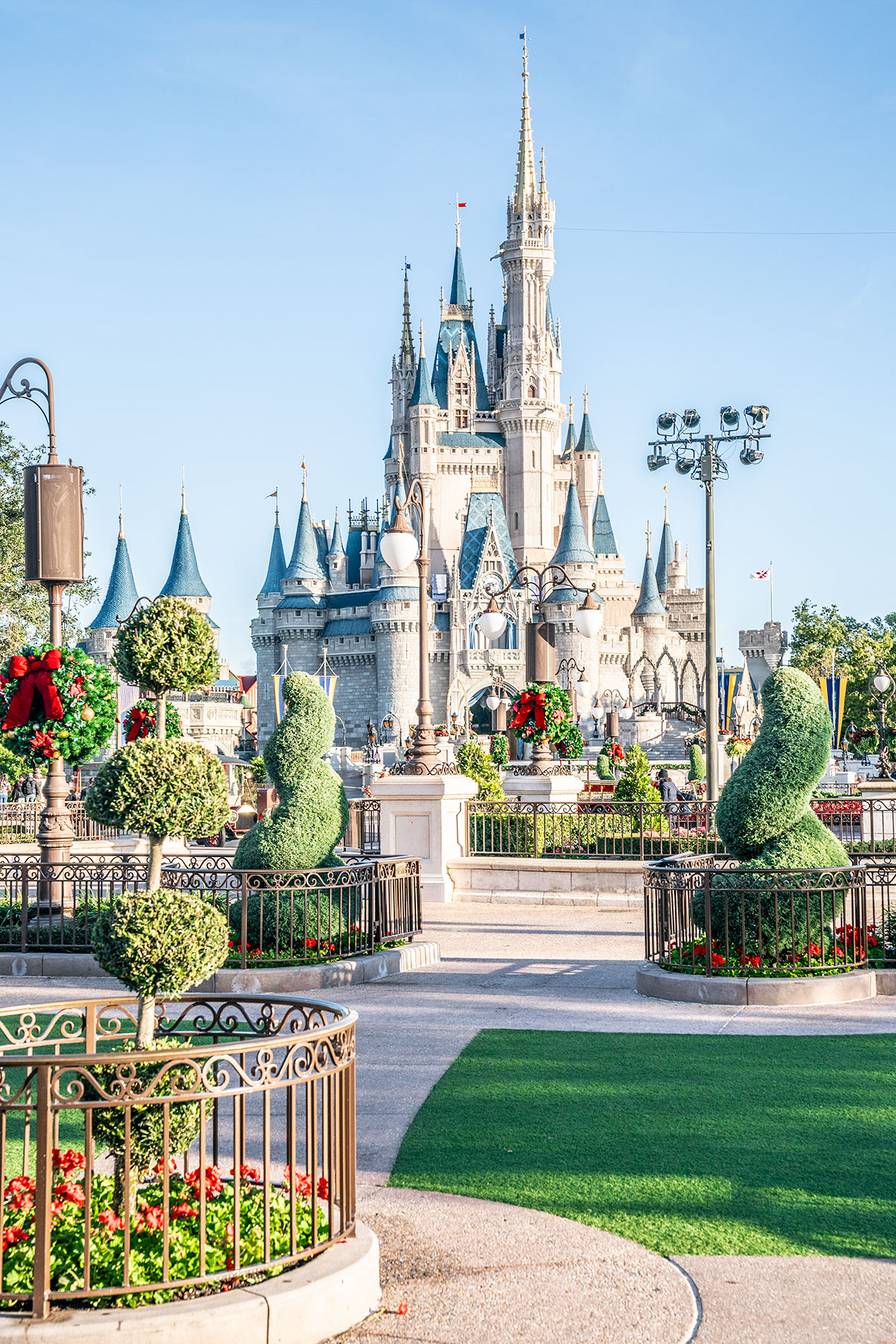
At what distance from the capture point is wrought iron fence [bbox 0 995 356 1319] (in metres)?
3.95

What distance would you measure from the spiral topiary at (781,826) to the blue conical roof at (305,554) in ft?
295

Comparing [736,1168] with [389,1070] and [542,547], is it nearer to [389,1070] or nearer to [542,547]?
[389,1070]

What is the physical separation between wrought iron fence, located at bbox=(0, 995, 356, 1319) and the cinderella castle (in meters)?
83.6

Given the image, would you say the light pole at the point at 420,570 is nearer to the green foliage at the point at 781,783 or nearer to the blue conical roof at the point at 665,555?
the green foliage at the point at 781,783

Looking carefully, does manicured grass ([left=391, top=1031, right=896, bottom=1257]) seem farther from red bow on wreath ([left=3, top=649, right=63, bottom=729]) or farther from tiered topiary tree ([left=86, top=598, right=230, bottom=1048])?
red bow on wreath ([left=3, top=649, right=63, bottom=729])

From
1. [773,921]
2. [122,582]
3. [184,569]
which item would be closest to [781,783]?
[773,921]

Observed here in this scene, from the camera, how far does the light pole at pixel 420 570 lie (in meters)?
14.5

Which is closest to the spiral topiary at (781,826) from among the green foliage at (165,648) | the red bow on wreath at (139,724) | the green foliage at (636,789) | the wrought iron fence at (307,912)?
the wrought iron fence at (307,912)

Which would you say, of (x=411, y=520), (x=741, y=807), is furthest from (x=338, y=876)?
(x=411, y=520)

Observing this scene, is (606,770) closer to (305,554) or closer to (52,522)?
(52,522)

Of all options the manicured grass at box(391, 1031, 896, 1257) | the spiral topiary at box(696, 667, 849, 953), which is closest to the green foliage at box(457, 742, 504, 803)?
the spiral topiary at box(696, 667, 849, 953)

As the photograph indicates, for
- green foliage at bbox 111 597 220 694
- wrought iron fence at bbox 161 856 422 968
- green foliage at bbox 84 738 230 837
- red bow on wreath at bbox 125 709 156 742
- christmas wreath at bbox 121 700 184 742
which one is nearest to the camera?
green foliage at bbox 84 738 230 837

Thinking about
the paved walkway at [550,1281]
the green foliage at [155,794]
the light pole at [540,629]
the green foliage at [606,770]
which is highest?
the light pole at [540,629]

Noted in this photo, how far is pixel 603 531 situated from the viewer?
4171 inches
